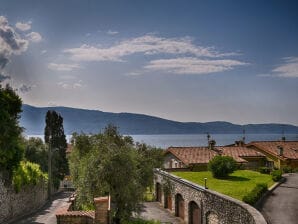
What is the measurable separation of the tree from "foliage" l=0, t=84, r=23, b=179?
3933 cm

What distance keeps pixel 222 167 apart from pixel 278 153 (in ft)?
65.2

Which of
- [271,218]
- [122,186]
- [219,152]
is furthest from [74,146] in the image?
[219,152]

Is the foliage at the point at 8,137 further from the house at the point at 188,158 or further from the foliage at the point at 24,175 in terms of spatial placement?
the house at the point at 188,158

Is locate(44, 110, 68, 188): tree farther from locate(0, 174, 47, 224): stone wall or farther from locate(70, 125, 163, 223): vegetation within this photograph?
locate(70, 125, 163, 223): vegetation

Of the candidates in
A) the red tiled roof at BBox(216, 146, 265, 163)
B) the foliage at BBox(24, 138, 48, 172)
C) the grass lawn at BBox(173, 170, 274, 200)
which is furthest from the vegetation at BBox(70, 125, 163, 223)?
the foliage at BBox(24, 138, 48, 172)

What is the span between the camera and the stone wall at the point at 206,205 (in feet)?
78.9

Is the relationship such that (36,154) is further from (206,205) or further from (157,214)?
(206,205)

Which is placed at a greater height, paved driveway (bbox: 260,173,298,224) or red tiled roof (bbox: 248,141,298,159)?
red tiled roof (bbox: 248,141,298,159)

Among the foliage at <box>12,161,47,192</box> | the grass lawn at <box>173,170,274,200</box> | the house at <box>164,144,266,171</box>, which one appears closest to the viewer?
the grass lawn at <box>173,170,274,200</box>

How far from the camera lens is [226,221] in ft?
88.9

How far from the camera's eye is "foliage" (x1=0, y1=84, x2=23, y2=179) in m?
31.9

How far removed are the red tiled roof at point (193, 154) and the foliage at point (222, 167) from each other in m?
10.1

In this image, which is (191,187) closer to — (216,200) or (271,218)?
(216,200)

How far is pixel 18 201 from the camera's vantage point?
37594 millimetres
